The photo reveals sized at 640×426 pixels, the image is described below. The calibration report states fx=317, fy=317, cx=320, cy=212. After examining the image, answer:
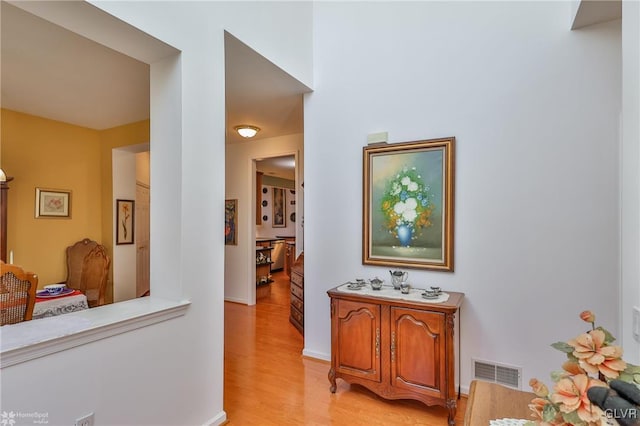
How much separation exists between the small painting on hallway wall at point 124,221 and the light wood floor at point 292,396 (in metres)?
2.14

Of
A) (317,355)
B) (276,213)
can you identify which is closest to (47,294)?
(317,355)

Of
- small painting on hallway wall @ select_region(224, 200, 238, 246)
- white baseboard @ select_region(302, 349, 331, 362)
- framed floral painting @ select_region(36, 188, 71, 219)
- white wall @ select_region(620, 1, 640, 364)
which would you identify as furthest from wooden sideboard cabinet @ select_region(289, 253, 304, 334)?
white wall @ select_region(620, 1, 640, 364)

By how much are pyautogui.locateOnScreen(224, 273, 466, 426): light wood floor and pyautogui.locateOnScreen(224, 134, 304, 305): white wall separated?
1553 millimetres

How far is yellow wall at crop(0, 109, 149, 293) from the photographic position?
3615 millimetres

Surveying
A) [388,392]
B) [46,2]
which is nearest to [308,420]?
[388,392]

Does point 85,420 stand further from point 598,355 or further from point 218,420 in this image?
point 598,355

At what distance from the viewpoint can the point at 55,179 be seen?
3967 mm

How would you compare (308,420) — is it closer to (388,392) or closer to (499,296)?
(388,392)

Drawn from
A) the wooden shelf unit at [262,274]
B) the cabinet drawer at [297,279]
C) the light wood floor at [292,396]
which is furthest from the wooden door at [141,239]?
the cabinet drawer at [297,279]

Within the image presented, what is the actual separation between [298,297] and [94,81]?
316cm

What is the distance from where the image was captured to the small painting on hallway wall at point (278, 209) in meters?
8.97

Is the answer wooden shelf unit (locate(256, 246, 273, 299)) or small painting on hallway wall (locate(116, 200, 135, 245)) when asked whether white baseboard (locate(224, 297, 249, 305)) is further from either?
small painting on hallway wall (locate(116, 200, 135, 245))

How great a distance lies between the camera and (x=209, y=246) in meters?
2.12

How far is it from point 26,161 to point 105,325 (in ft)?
11.1
